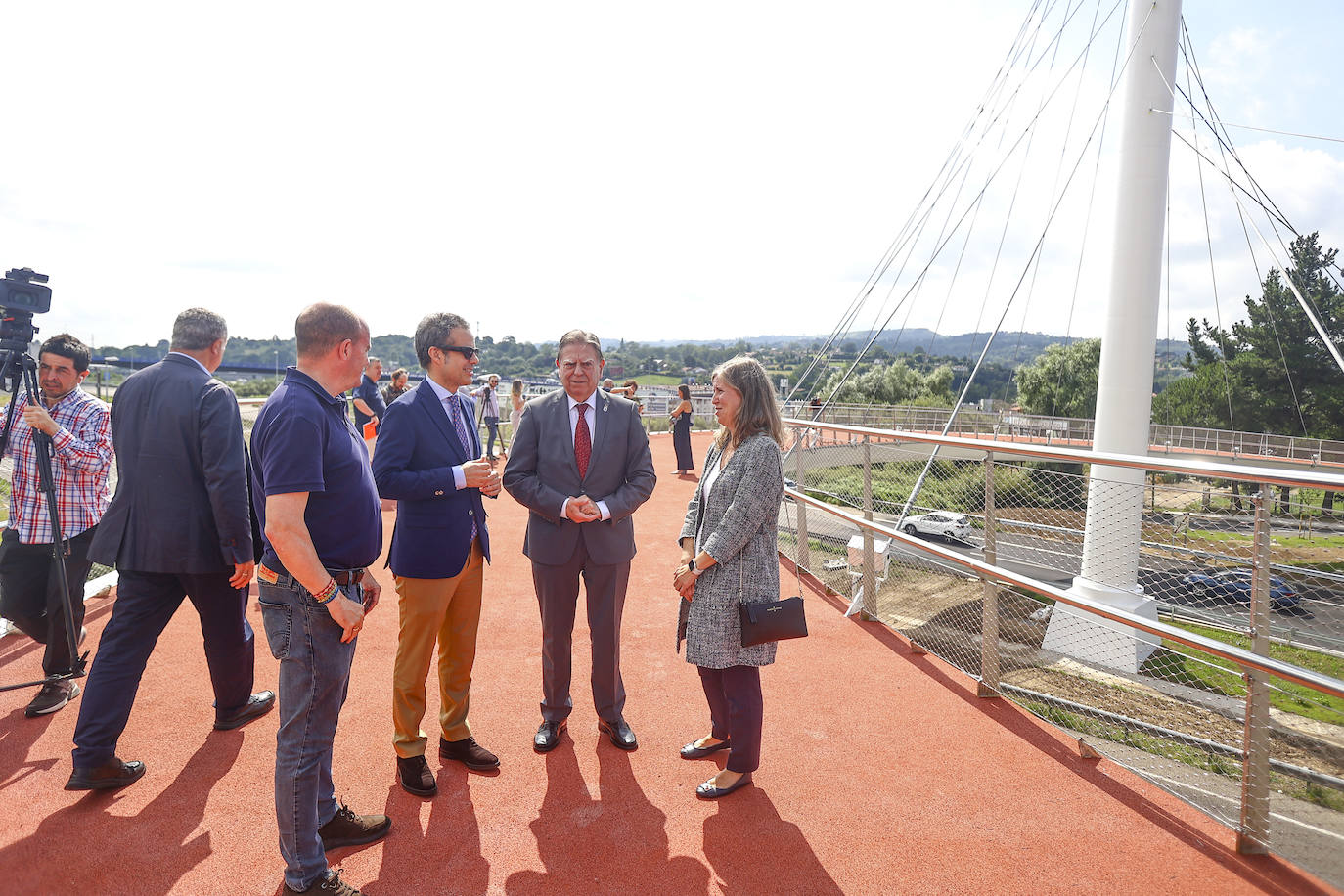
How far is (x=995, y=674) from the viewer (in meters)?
3.69

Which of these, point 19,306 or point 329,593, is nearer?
point 329,593

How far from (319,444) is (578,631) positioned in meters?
3.01

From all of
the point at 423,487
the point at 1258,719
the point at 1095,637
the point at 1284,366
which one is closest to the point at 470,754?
the point at 423,487

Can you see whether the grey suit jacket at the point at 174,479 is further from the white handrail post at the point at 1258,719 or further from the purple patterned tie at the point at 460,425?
the white handrail post at the point at 1258,719

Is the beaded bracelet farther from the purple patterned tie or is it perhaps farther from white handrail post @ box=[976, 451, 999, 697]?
white handrail post @ box=[976, 451, 999, 697]

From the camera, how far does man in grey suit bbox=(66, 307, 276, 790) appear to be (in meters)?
2.82

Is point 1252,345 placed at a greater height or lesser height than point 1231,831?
greater

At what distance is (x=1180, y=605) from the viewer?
5.36 metres

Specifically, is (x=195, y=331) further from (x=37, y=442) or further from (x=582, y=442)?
(x=582, y=442)

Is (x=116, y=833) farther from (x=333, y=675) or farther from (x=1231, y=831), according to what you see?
(x=1231, y=831)

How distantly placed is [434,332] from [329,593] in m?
1.28

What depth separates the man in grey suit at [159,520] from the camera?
9.24ft

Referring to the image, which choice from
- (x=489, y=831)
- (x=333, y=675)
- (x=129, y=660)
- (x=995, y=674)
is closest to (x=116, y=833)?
(x=129, y=660)

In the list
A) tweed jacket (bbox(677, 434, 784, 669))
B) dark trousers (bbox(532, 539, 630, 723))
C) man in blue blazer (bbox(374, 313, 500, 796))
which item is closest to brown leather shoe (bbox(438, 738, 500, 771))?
man in blue blazer (bbox(374, 313, 500, 796))
